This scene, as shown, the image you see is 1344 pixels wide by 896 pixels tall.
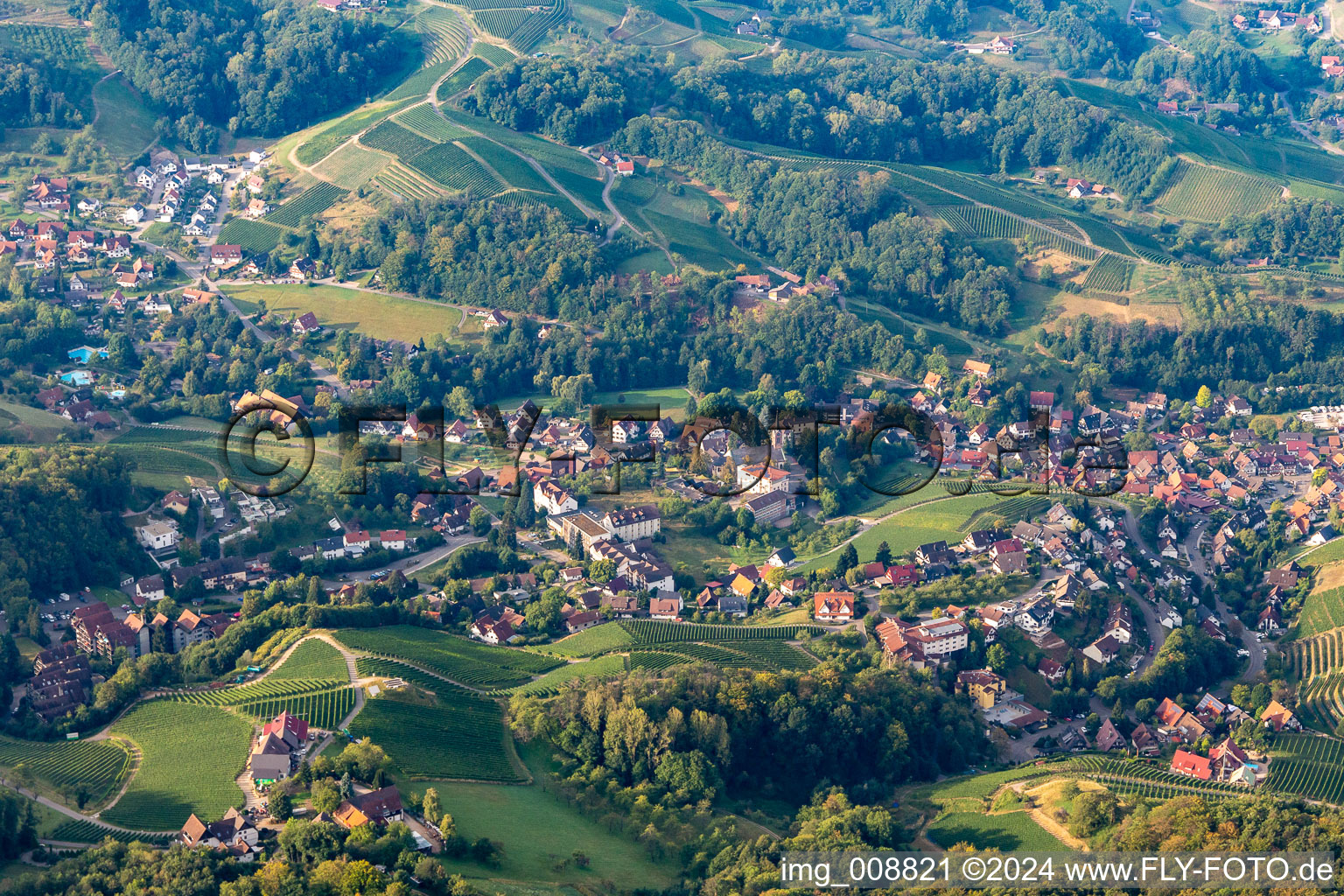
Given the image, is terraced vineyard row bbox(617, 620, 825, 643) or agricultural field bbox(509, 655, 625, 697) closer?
agricultural field bbox(509, 655, 625, 697)

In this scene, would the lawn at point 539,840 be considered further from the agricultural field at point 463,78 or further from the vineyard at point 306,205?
the agricultural field at point 463,78

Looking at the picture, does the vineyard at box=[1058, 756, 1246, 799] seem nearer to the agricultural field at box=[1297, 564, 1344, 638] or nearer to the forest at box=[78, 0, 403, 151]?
the agricultural field at box=[1297, 564, 1344, 638]

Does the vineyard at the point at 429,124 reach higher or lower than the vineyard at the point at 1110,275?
higher

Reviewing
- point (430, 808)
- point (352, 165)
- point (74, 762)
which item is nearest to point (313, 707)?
point (74, 762)

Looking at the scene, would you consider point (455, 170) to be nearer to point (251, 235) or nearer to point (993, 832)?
point (251, 235)

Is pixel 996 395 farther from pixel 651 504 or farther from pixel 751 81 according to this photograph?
pixel 751 81

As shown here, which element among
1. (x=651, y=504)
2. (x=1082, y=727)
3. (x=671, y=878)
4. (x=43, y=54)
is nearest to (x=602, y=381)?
(x=651, y=504)

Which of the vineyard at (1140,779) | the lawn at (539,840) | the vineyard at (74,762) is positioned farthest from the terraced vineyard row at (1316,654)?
the vineyard at (74,762)

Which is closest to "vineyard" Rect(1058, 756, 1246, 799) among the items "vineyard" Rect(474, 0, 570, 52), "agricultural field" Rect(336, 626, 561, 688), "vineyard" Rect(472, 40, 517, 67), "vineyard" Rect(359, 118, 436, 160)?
"agricultural field" Rect(336, 626, 561, 688)
